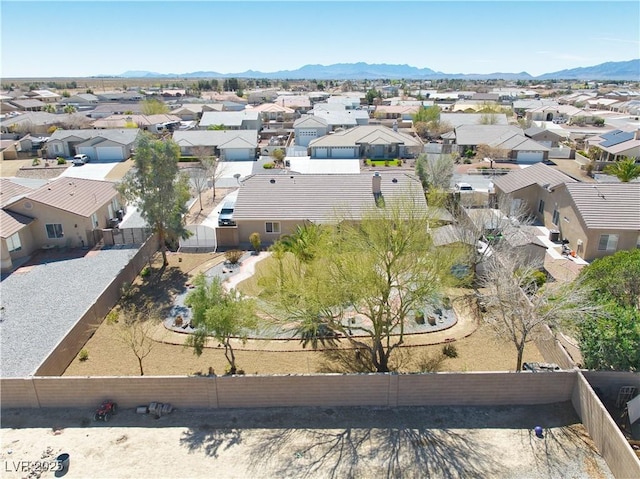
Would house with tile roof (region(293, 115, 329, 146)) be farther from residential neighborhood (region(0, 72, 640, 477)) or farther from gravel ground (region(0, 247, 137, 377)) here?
gravel ground (region(0, 247, 137, 377))

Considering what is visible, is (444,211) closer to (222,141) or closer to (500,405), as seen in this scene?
(500,405)

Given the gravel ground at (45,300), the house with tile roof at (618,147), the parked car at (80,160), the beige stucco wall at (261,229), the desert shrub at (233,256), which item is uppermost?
the house with tile roof at (618,147)

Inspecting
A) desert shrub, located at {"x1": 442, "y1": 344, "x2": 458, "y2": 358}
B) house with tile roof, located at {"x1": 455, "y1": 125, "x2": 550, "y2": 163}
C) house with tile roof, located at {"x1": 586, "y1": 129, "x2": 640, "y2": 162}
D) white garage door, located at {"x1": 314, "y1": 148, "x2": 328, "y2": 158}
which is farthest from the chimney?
house with tile roof, located at {"x1": 586, "y1": 129, "x2": 640, "y2": 162}

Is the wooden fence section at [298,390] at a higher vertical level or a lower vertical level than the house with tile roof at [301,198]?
lower

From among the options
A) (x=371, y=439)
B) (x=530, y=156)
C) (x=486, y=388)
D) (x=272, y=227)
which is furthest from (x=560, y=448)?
(x=530, y=156)

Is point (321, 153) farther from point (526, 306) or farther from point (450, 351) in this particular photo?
point (526, 306)

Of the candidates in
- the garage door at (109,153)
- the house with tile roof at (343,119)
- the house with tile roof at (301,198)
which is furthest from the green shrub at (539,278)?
the garage door at (109,153)

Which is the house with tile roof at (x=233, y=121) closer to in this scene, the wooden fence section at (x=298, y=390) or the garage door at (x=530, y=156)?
the garage door at (x=530, y=156)

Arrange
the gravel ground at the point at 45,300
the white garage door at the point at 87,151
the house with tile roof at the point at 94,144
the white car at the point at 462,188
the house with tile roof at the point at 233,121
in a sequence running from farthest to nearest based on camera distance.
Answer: the house with tile roof at the point at 233,121 < the white garage door at the point at 87,151 < the house with tile roof at the point at 94,144 < the white car at the point at 462,188 < the gravel ground at the point at 45,300
